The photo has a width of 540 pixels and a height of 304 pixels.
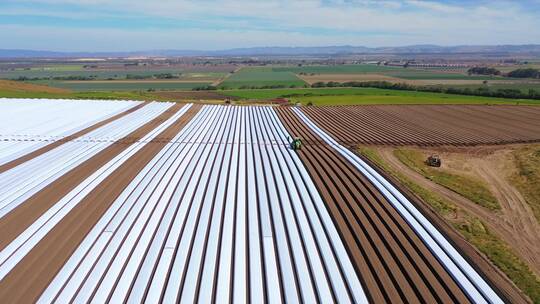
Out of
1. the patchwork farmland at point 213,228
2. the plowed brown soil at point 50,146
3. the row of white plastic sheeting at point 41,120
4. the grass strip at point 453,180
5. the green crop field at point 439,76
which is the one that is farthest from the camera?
the green crop field at point 439,76

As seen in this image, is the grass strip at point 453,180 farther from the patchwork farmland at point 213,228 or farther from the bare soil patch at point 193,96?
the bare soil patch at point 193,96

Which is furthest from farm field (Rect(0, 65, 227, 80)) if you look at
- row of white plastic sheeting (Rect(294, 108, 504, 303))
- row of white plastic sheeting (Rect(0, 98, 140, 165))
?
row of white plastic sheeting (Rect(294, 108, 504, 303))

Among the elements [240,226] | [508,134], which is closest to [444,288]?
[240,226]

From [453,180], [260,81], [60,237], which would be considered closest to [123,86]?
[260,81]

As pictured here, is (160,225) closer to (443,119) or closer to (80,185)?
(80,185)

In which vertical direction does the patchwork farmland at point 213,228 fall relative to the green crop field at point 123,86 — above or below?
above

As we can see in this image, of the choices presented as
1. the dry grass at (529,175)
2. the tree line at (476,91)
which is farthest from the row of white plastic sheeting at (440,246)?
the tree line at (476,91)

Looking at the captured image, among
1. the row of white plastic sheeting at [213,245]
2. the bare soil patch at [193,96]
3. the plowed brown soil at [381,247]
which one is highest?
the row of white plastic sheeting at [213,245]
